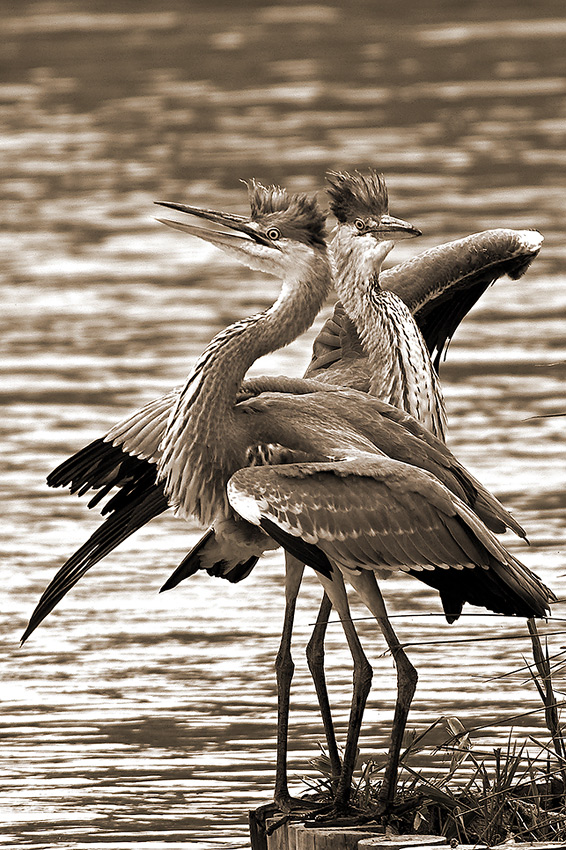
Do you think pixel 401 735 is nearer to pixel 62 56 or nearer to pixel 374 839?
pixel 374 839

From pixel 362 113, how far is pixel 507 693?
51.4 feet

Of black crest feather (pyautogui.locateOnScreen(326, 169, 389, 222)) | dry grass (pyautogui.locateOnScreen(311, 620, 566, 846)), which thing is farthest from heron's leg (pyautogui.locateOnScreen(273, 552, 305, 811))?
black crest feather (pyautogui.locateOnScreen(326, 169, 389, 222))

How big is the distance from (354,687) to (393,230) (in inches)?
84.0

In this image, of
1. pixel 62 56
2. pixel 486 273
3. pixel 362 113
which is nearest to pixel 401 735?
pixel 486 273

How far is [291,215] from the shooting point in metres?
7.07

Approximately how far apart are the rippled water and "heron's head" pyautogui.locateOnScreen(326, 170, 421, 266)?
79cm

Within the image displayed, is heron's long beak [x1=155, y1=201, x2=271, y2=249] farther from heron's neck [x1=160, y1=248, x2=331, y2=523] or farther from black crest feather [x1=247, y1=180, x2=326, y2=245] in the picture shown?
heron's neck [x1=160, y1=248, x2=331, y2=523]

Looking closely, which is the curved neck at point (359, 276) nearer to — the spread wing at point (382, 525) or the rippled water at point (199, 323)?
the rippled water at point (199, 323)

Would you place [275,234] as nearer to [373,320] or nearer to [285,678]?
[373,320]

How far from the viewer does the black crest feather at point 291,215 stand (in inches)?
277

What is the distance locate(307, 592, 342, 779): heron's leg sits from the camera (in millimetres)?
6625

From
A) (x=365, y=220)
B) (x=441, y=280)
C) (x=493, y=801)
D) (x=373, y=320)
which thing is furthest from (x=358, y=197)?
(x=493, y=801)

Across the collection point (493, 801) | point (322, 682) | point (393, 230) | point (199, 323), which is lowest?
point (493, 801)

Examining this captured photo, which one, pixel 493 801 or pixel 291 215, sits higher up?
pixel 291 215
